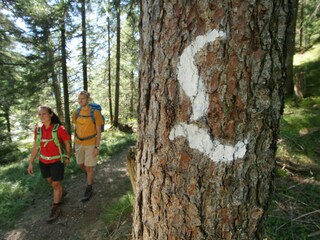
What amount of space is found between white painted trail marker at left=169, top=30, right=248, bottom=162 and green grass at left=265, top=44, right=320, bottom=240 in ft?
4.52

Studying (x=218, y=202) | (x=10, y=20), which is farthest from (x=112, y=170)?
(x=10, y=20)

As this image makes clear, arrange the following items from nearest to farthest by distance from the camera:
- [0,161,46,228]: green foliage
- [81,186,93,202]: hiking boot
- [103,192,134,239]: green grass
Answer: [103,192,134,239]: green grass < [81,186,93,202]: hiking boot < [0,161,46,228]: green foliage

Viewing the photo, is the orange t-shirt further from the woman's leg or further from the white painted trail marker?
the white painted trail marker

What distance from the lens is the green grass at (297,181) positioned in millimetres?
2988

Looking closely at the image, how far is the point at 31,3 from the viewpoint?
36.6 ft

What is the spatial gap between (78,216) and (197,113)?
477 centimetres

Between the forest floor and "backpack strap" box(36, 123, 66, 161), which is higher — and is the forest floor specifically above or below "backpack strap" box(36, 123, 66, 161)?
below

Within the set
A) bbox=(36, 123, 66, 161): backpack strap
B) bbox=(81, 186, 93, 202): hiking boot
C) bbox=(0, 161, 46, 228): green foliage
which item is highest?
bbox=(36, 123, 66, 161): backpack strap

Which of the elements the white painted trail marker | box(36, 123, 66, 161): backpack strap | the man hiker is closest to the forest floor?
the man hiker

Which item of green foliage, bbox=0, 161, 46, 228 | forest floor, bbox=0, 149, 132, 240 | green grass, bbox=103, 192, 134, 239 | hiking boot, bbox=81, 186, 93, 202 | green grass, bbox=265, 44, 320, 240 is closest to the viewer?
green grass, bbox=265, 44, 320, 240

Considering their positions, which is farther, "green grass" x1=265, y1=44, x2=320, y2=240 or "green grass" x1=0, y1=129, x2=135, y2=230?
"green grass" x1=0, y1=129, x2=135, y2=230

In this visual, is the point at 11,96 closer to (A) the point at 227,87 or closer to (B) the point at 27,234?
(B) the point at 27,234

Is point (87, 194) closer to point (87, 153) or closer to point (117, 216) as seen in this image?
point (87, 153)

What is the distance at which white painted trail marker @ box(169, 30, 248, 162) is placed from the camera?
1.16m
